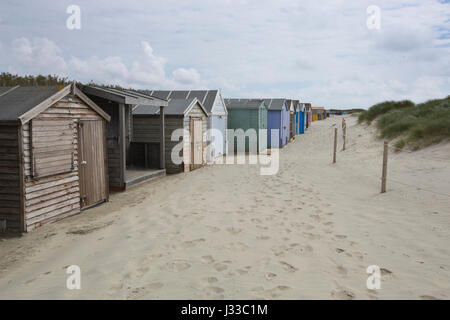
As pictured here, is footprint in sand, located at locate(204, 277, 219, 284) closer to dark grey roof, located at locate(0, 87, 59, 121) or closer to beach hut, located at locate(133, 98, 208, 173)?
dark grey roof, located at locate(0, 87, 59, 121)

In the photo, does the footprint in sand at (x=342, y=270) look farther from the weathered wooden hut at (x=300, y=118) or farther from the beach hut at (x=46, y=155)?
the weathered wooden hut at (x=300, y=118)

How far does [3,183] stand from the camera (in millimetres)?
6672

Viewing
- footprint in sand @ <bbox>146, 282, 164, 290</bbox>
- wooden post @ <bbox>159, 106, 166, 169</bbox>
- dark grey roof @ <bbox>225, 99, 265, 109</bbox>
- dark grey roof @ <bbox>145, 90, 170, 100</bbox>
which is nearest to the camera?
footprint in sand @ <bbox>146, 282, 164, 290</bbox>

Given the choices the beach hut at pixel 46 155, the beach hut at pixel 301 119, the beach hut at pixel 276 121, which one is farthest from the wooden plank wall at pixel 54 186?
the beach hut at pixel 301 119

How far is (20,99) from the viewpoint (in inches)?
284

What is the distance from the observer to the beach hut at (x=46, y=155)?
21.5 feet

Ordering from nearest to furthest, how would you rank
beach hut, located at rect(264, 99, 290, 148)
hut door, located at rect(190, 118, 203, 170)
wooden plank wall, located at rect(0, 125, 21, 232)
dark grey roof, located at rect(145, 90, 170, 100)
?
wooden plank wall, located at rect(0, 125, 21, 232) → hut door, located at rect(190, 118, 203, 170) → dark grey roof, located at rect(145, 90, 170, 100) → beach hut, located at rect(264, 99, 290, 148)

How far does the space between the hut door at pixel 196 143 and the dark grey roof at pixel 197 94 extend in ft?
7.25

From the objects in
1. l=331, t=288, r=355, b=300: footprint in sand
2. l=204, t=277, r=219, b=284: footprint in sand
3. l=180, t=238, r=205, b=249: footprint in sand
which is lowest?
l=331, t=288, r=355, b=300: footprint in sand

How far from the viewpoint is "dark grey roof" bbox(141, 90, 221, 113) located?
17700 mm

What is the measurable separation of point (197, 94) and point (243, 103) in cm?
447

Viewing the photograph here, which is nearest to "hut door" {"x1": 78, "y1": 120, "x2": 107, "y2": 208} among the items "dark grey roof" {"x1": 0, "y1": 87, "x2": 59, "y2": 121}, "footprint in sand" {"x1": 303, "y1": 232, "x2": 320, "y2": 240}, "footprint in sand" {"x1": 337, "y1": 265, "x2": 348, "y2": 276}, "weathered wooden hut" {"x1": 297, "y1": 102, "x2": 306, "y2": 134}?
"dark grey roof" {"x1": 0, "y1": 87, "x2": 59, "y2": 121}
